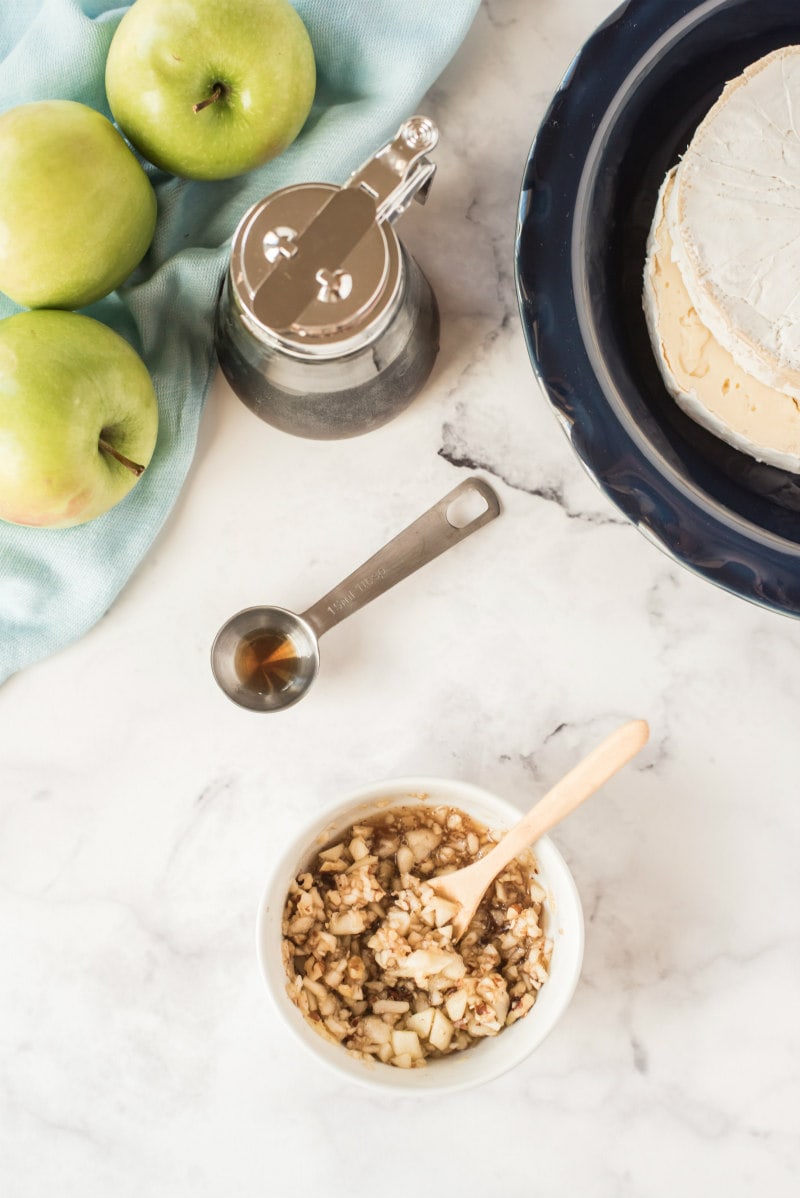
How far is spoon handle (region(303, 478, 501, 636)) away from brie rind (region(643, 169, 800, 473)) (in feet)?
0.66

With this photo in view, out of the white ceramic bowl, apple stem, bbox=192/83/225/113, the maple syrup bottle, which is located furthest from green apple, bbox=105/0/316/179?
the white ceramic bowl

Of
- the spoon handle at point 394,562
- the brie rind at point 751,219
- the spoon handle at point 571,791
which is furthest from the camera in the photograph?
the spoon handle at point 394,562

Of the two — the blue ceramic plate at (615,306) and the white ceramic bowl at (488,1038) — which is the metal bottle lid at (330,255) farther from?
the white ceramic bowl at (488,1038)

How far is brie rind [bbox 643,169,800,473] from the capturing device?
718mm

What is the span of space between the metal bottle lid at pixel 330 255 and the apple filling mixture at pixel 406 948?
0.39 m

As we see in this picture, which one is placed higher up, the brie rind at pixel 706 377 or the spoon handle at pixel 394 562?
the brie rind at pixel 706 377

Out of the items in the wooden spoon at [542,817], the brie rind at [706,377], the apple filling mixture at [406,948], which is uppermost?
the brie rind at [706,377]

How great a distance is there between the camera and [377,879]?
0.85 metres

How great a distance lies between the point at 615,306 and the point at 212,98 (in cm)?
34

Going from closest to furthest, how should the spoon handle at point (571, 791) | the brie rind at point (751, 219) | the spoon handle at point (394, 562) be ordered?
the brie rind at point (751, 219) < the spoon handle at point (571, 791) < the spoon handle at point (394, 562)

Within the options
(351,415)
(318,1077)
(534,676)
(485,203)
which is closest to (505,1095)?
(318,1077)

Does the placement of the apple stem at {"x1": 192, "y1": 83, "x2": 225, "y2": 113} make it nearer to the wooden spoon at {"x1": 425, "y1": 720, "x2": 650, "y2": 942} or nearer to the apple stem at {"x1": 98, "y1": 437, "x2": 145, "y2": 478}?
the apple stem at {"x1": 98, "y1": 437, "x2": 145, "y2": 478}

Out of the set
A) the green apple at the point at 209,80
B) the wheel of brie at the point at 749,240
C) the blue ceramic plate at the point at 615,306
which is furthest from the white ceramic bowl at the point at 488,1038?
the green apple at the point at 209,80

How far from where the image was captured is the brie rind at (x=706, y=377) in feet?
2.36
